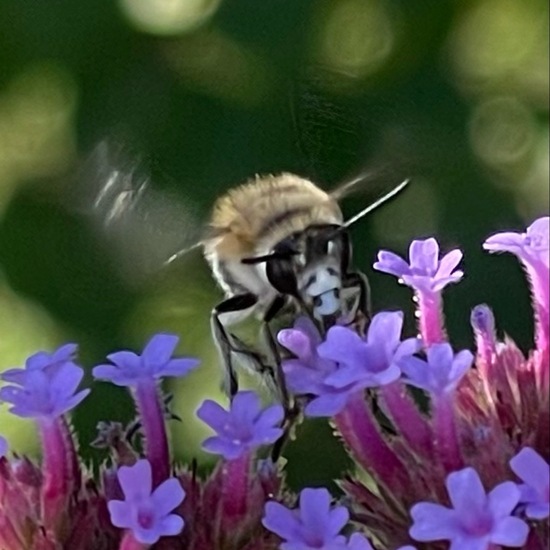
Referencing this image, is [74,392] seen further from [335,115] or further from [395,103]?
[395,103]

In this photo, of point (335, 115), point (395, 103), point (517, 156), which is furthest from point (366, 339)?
point (517, 156)

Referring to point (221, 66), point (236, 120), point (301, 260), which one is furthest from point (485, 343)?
point (221, 66)

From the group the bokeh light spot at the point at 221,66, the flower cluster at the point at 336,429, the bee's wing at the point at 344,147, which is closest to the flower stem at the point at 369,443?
the flower cluster at the point at 336,429

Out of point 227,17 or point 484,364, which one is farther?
point 227,17

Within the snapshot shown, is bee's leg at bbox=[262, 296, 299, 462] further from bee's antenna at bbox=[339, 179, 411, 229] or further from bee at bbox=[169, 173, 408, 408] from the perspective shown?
bee's antenna at bbox=[339, 179, 411, 229]

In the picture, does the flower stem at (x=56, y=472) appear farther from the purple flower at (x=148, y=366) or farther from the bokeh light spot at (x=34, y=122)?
the bokeh light spot at (x=34, y=122)

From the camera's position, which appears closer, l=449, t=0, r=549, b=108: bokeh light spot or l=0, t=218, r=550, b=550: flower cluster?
l=0, t=218, r=550, b=550: flower cluster

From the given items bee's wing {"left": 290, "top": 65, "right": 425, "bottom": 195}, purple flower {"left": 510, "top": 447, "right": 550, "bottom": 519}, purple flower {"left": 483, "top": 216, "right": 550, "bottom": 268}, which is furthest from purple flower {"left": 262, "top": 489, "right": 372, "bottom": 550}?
bee's wing {"left": 290, "top": 65, "right": 425, "bottom": 195}
